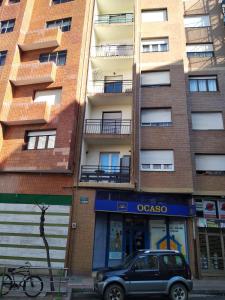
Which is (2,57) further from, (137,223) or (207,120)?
(207,120)

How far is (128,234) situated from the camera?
1459cm

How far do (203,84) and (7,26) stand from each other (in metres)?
14.0

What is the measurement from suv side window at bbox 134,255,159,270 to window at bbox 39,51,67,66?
12.9 m

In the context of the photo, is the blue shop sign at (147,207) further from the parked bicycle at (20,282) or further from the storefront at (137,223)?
the parked bicycle at (20,282)

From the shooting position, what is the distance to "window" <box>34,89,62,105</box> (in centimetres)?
1653

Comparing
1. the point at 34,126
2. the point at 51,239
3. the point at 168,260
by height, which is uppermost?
the point at 34,126

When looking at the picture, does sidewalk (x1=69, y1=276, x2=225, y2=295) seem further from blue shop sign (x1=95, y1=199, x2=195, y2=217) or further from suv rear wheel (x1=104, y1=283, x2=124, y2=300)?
blue shop sign (x1=95, y1=199, x2=195, y2=217)

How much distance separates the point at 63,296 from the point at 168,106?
11.5 metres

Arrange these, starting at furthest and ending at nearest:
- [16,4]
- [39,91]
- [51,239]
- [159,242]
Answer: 1. [16,4]
2. [39,91]
3. [159,242]
4. [51,239]

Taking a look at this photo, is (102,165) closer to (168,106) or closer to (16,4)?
(168,106)

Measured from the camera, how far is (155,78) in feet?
57.2

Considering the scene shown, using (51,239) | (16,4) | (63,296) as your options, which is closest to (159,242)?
(51,239)

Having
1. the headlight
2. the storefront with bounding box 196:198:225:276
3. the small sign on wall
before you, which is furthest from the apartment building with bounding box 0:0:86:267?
the storefront with bounding box 196:198:225:276

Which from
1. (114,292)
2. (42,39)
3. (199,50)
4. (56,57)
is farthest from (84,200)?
(199,50)
